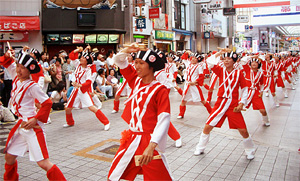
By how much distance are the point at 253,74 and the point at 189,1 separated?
25.4 m

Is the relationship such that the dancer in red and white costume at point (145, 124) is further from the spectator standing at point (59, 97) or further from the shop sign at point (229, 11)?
the shop sign at point (229, 11)

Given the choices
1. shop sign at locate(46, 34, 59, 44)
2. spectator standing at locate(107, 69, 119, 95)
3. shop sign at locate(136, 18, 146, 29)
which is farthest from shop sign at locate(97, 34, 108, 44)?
spectator standing at locate(107, 69, 119, 95)

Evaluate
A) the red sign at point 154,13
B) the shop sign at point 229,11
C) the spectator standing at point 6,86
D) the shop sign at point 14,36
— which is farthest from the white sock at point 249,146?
the red sign at point 154,13

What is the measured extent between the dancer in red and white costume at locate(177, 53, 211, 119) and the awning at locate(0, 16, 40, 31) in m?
12.5

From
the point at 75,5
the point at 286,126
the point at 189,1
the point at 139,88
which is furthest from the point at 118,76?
the point at 189,1

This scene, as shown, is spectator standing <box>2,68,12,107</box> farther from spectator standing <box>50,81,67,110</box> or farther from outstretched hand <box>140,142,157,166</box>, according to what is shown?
outstretched hand <box>140,142,157,166</box>

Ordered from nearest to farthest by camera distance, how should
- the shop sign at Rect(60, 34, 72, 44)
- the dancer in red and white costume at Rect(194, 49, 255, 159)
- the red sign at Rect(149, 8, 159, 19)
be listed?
the dancer in red and white costume at Rect(194, 49, 255, 159) < the shop sign at Rect(60, 34, 72, 44) < the red sign at Rect(149, 8, 159, 19)

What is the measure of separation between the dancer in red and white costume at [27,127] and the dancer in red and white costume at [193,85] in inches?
229

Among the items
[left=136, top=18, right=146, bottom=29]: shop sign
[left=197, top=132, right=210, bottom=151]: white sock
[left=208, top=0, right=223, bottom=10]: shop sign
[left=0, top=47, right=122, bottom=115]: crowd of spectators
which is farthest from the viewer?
[left=136, top=18, right=146, bottom=29]: shop sign

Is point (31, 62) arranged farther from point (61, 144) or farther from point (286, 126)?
point (286, 126)

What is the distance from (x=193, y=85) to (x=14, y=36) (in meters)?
13.7

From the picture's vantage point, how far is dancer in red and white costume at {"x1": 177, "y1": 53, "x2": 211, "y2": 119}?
9.53 m

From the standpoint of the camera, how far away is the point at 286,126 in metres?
8.84

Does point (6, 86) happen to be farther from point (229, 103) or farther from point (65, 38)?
point (65, 38)
